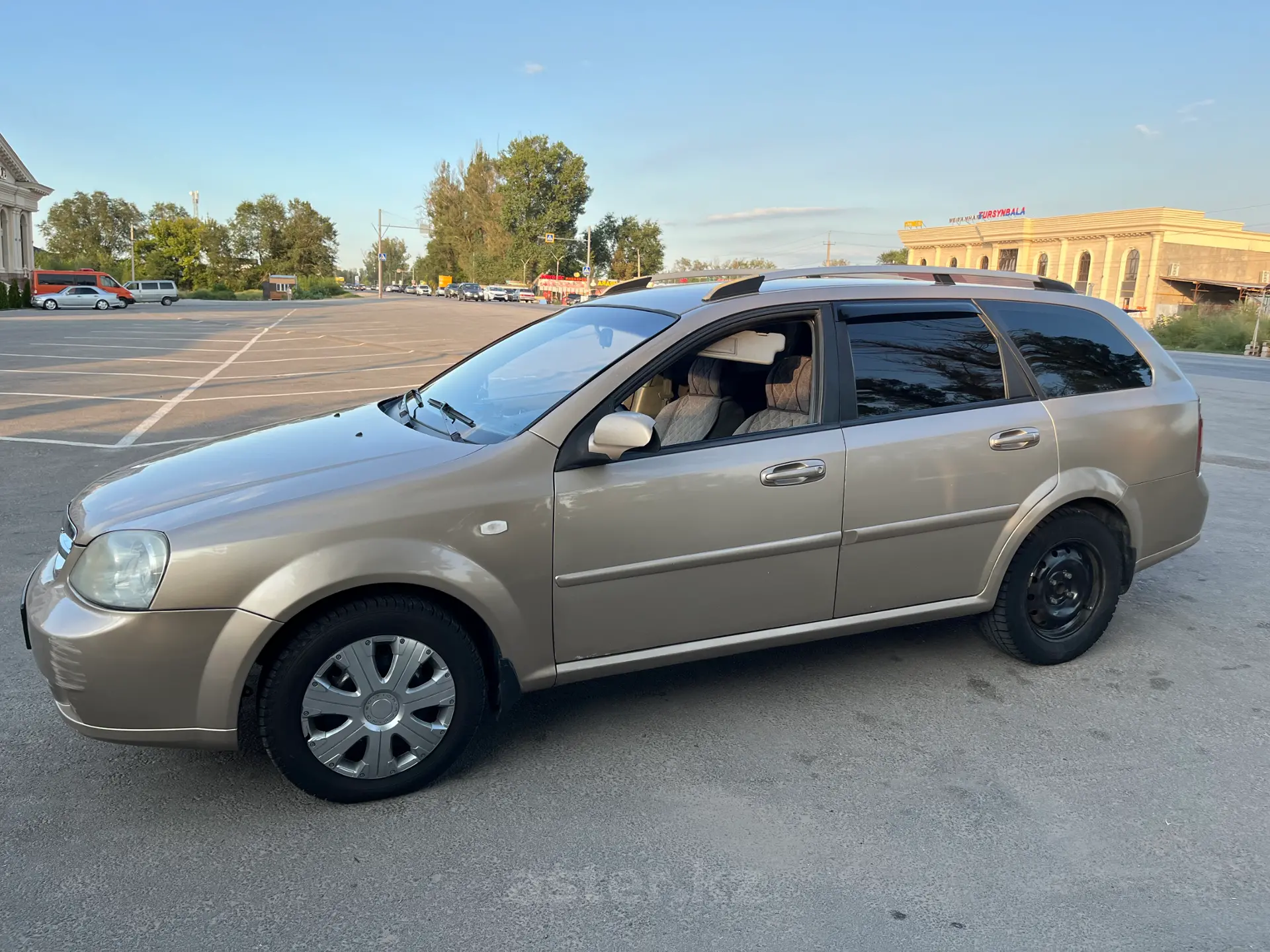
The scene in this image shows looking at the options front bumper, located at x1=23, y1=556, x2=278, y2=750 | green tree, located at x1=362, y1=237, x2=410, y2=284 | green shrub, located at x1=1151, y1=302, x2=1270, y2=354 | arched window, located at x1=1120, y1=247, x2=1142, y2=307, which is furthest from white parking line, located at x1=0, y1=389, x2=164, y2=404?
green tree, located at x1=362, y1=237, x2=410, y2=284

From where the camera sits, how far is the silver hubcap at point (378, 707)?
290 cm

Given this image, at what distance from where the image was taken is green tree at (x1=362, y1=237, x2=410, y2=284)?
15425 cm

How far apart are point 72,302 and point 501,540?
53216 mm

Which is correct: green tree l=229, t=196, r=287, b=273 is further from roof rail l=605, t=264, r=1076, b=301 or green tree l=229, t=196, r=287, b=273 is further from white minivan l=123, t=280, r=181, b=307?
roof rail l=605, t=264, r=1076, b=301

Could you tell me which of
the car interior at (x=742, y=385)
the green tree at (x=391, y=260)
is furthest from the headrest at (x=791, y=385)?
the green tree at (x=391, y=260)

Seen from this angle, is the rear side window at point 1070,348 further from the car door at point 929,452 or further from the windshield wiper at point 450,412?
the windshield wiper at point 450,412

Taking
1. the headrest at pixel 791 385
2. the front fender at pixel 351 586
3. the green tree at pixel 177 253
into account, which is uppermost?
the green tree at pixel 177 253

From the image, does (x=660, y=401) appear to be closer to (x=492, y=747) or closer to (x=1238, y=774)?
(x=492, y=747)

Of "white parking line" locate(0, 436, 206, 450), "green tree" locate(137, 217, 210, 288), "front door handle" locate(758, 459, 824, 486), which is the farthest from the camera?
"green tree" locate(137, 217, 210, 288)

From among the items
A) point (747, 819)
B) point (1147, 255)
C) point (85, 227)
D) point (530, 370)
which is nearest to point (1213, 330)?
point (1147, 255)

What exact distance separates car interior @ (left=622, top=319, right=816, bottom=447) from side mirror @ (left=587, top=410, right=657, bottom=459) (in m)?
0.33

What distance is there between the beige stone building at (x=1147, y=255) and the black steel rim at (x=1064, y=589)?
6131cm

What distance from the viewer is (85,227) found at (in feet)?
330

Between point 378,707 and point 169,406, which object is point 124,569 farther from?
point 169,406
